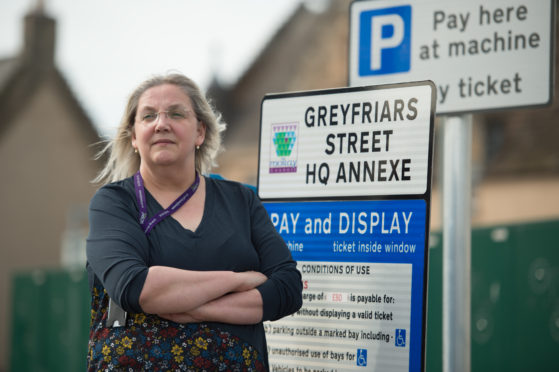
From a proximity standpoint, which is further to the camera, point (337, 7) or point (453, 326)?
point (337, 7)

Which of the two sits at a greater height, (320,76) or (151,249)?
(320,76)

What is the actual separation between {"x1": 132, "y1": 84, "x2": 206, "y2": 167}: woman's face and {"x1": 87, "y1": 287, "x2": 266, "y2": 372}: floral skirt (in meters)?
0.57

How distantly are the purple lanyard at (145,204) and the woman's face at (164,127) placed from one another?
0.27 feet

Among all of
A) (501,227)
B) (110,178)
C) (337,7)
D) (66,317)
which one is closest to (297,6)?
(337,7)

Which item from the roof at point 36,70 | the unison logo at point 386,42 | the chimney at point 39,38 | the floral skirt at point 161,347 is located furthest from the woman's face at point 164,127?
the chimney at point 39,38

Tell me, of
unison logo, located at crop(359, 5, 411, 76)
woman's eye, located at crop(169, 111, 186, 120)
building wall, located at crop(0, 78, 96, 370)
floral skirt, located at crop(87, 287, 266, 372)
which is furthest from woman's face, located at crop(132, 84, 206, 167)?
building wall, located at crop(0, 78, 96, 370)

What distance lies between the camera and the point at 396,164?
143 inches

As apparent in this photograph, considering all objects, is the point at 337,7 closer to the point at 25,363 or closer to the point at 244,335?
the point at 25,363

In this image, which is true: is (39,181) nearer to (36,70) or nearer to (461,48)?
(36,70)

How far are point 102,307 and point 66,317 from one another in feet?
49.8

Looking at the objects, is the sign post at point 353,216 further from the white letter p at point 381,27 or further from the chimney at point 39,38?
the chimney at point 39,38

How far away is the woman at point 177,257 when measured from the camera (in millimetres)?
3053

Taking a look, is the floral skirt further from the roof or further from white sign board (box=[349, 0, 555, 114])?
the roof

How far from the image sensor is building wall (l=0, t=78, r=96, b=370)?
26297mm
